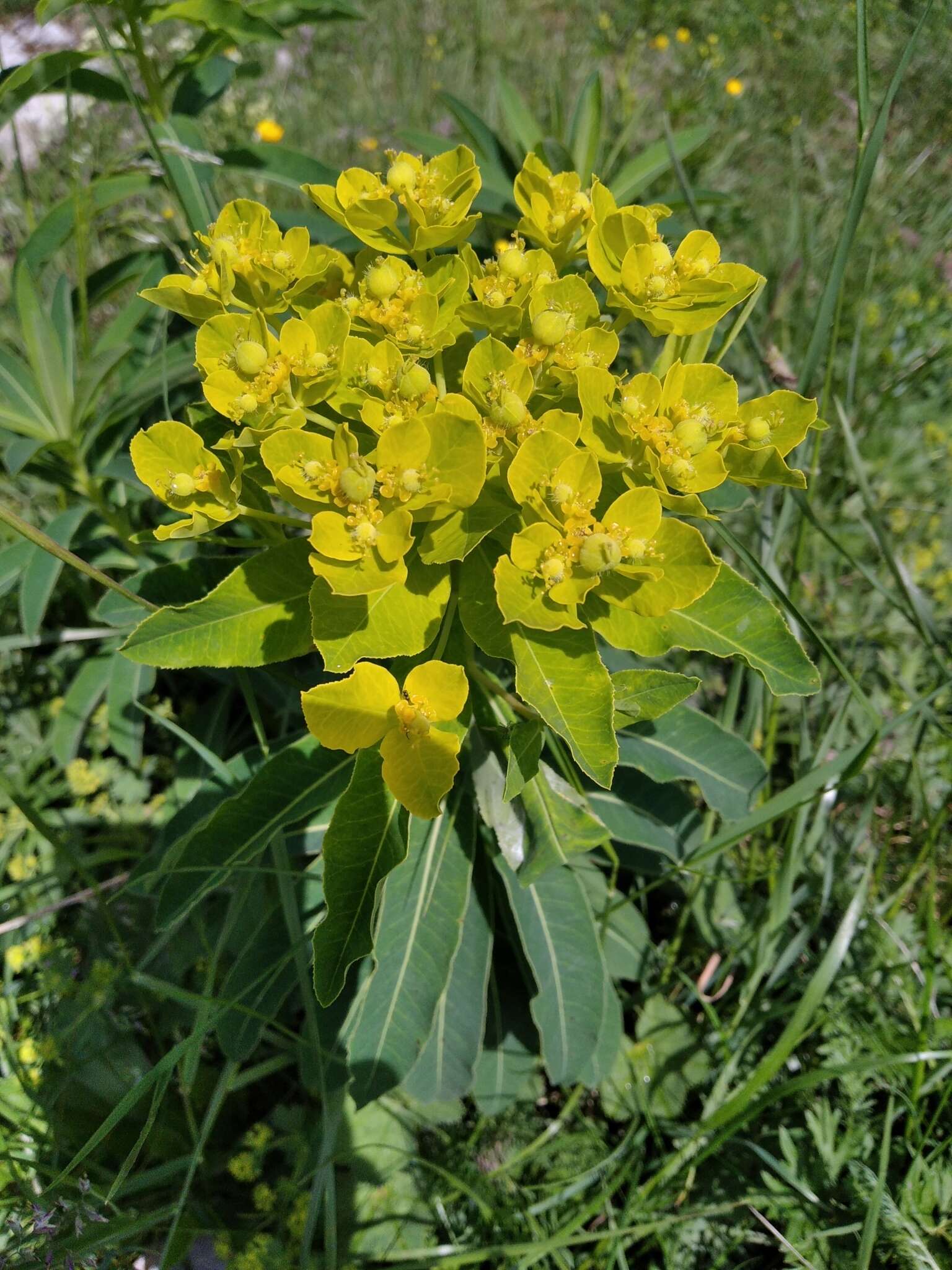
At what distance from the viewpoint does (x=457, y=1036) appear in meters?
1.61

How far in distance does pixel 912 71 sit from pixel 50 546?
13.2 ft

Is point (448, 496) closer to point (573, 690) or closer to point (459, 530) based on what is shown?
point (459, 530)

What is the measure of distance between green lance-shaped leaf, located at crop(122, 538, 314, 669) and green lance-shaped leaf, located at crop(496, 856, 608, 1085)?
64 centimetres

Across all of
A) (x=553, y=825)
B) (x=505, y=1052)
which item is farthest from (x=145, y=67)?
(x=505, y=1052)

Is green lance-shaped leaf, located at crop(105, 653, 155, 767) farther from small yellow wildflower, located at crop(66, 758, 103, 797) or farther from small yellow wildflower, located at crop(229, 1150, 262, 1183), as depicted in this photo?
small yellow wildflower, located at crop(229, 1150, 262, 1183)

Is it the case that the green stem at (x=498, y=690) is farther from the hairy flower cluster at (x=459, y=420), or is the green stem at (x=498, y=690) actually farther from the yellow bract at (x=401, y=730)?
the yellow bract at (x=401, y=730)

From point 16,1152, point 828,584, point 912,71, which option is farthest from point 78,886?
point 912,71

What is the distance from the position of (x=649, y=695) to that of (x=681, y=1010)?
3.44 feet

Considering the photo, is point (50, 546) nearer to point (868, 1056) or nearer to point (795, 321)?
point (868, 1056)

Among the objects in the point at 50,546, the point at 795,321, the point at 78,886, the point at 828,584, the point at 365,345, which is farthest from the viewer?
the point at 795,321

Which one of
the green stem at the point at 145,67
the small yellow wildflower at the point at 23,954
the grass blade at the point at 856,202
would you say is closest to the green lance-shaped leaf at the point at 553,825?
the grass blade at the point at 856,202

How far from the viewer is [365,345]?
1172 millimetres

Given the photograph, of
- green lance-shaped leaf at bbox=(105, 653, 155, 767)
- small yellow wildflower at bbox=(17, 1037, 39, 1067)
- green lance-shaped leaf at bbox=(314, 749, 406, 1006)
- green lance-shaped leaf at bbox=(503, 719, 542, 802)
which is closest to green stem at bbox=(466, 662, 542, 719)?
green lance-shaped leaf at bbox=(503, 719, 542, 802)

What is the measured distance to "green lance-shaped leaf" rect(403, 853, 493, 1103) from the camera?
1603 millimetres
